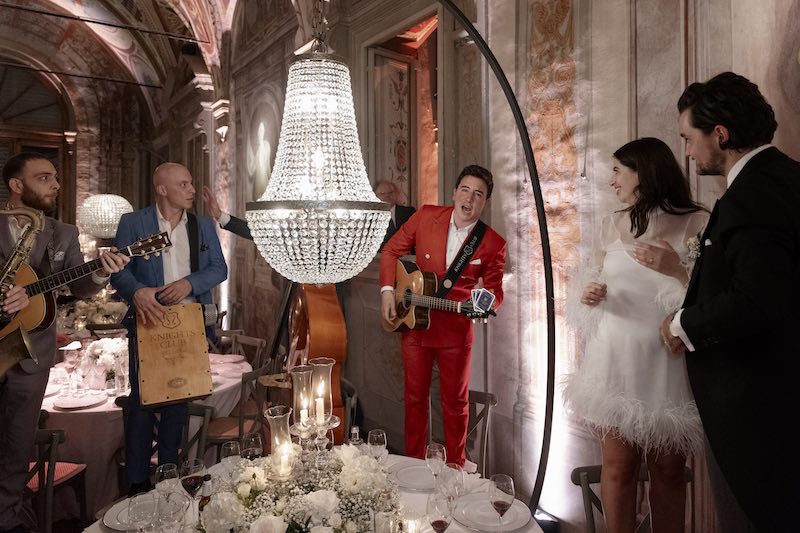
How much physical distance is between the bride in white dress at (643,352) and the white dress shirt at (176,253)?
215 cm

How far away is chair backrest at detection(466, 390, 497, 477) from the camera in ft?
9.51

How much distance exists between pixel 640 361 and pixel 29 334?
9.26 feet

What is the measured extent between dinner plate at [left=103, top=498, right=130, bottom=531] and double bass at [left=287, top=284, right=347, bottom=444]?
66.8 inches

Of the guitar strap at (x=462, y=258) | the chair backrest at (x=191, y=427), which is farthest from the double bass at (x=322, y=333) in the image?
the guitar strap at (x=462, y=258)

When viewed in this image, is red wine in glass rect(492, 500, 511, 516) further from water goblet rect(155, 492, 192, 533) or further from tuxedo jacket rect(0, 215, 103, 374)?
tuxedo jacket rect(0, 215, 103, 374)

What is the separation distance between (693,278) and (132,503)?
66.5 inches

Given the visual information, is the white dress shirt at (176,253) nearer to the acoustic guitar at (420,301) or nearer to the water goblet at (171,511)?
the acoustic guitar at (420,301)

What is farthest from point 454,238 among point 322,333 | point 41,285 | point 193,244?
point 41,285

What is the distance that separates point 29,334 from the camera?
2.75 metres

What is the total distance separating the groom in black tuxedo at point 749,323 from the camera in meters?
1.39

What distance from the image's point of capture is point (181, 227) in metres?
3.08

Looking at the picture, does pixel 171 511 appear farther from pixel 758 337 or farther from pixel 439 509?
pixel 758 337

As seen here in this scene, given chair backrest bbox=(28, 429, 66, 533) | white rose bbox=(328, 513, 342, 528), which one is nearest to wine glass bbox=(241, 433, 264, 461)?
white rose bbox=(328, 513, 342, 528)

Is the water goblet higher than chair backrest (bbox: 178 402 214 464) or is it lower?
higher
